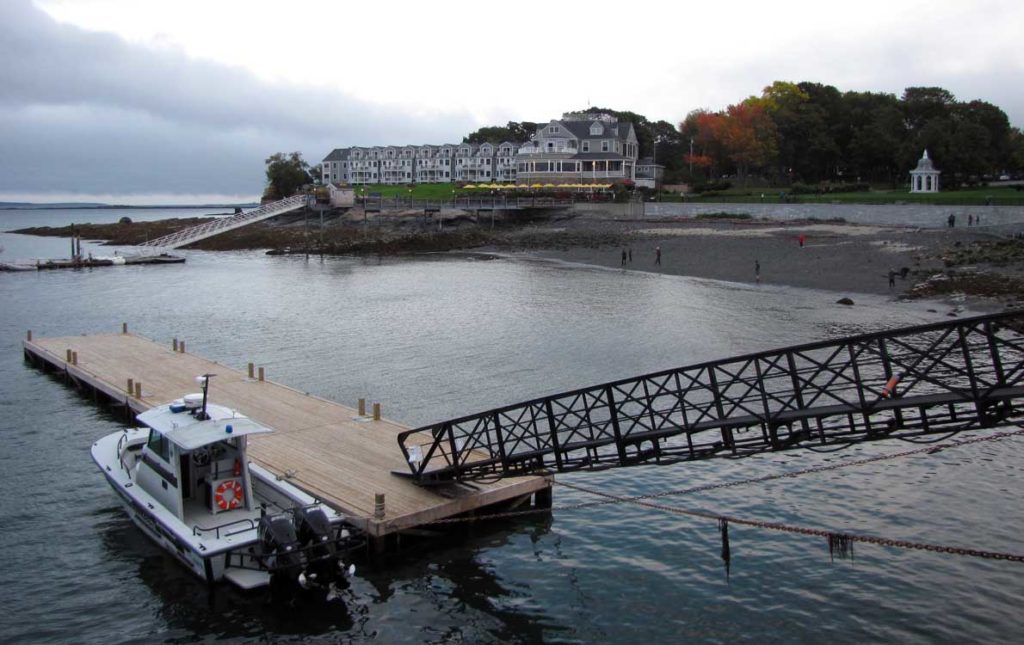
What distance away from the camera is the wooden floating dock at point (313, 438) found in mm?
18609

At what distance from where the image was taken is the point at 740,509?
20.4m

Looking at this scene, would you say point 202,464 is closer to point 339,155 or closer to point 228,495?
point 228,495

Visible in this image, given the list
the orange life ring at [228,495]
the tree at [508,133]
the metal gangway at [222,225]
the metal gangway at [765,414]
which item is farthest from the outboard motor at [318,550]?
the tree at [508,133]

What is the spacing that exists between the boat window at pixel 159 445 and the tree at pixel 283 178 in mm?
137000

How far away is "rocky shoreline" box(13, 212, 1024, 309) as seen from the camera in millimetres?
55719

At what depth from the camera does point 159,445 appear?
1844 centimetres

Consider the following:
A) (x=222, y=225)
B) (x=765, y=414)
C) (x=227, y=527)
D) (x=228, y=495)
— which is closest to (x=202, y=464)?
(x=228, y=495)

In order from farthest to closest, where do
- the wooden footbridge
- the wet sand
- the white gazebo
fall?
1. the white gazebo
2. the wet sand
3. the wooden footbridge

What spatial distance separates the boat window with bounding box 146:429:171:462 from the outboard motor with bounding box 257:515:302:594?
10.7 ft

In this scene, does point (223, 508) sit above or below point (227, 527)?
above

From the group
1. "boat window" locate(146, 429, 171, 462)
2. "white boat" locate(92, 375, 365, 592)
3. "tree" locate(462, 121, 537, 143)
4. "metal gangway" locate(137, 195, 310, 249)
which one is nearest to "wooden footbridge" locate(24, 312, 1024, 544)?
"white boat" locate(92, 375, 365, 592)

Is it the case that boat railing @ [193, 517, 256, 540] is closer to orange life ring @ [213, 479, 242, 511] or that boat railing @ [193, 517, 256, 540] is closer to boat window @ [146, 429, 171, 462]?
orange life ring @ [213, 479, 242, 511]

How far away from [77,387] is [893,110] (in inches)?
4307

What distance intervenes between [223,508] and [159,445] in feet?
7.09
